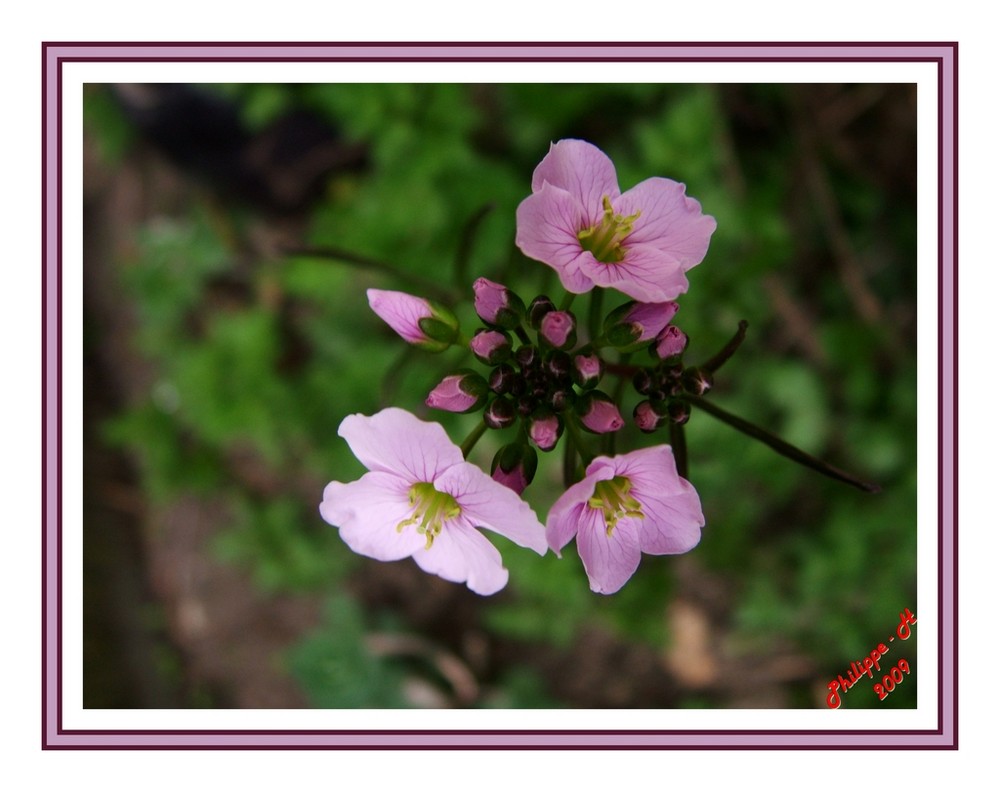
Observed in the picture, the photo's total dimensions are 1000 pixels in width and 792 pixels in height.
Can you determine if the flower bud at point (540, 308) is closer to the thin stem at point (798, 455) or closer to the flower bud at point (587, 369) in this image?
the flower bud at point (587, 369)

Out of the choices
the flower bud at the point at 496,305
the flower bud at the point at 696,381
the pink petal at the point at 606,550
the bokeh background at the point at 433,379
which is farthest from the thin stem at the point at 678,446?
the bokeh background at the point at 433,379

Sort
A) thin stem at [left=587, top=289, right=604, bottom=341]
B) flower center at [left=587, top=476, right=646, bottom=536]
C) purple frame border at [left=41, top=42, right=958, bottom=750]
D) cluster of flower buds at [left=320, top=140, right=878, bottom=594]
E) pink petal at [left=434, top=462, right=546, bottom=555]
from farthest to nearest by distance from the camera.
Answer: purple frame border at [left=41, top=42, right=958, bottom=750], thin stem at [left=587, top=289, right=604, bottom=341], flower center at [left=587, top=476, right=646, bottom=536], cluster of flower buds at [left=320, top=140, right=878, bottom=594], pink petal at [left=434, top=462, right=546, bottom=555]

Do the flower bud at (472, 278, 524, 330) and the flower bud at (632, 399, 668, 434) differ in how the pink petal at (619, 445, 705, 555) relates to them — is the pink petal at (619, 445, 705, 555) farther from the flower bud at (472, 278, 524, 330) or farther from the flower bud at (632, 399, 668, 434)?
the flower bud at (472, 278, 524, 330)

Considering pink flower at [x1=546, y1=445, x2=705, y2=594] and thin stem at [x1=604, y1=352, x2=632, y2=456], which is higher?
thin stem at [x1=604, y1=352, x2=632, y2=456]

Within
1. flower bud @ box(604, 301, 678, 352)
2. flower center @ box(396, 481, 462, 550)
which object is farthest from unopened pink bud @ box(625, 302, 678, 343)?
flower center @ box(396, 481, 462, 550)

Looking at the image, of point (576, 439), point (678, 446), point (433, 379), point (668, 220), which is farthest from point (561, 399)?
point (433, 379)
